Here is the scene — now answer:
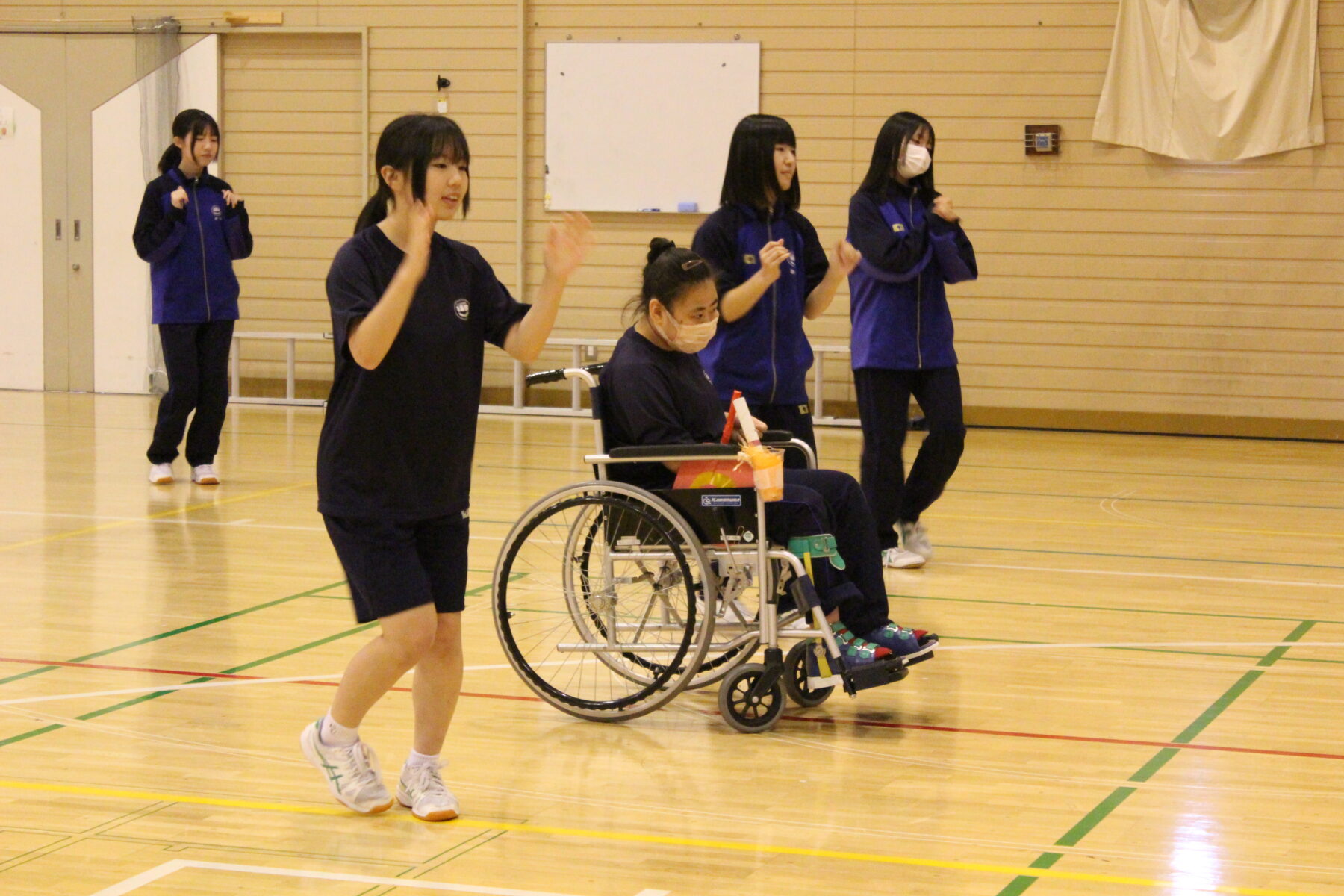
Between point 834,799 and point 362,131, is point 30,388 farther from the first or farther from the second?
point 834,799

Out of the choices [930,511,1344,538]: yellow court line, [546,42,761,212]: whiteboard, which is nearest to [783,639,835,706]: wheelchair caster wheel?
[930,511,1344,538]: yellow court line

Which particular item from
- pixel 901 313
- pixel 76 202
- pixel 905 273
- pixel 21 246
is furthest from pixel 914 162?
pixel 21 246

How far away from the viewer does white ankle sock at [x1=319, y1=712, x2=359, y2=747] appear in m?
2.69

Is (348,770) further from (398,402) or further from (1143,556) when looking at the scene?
(1143,556)

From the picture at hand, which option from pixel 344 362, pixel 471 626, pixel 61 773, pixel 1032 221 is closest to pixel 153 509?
pixel 471 626

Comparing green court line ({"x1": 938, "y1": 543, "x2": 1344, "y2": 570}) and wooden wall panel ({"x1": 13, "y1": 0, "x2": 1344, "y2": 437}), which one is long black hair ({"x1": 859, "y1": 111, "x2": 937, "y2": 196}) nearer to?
green court line ({"x1": 938, "y1": 543, "x2": 1344, "y2": 570})

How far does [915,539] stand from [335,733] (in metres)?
A: 2.77

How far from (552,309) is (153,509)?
372 cm

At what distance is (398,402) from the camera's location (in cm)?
257

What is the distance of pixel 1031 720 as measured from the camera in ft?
11.0

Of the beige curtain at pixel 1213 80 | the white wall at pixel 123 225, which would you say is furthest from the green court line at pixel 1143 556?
the white wall at pixel 123 225

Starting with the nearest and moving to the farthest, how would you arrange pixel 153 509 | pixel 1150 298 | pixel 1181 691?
1. pixel 1181 691
2. pixel 153 509
3. pixel 1150 298

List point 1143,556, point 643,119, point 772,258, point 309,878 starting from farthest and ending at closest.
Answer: point 643,119 < point 1143,556 < point 772,258 < point 309,878

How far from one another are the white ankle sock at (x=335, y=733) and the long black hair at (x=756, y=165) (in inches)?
69.2
